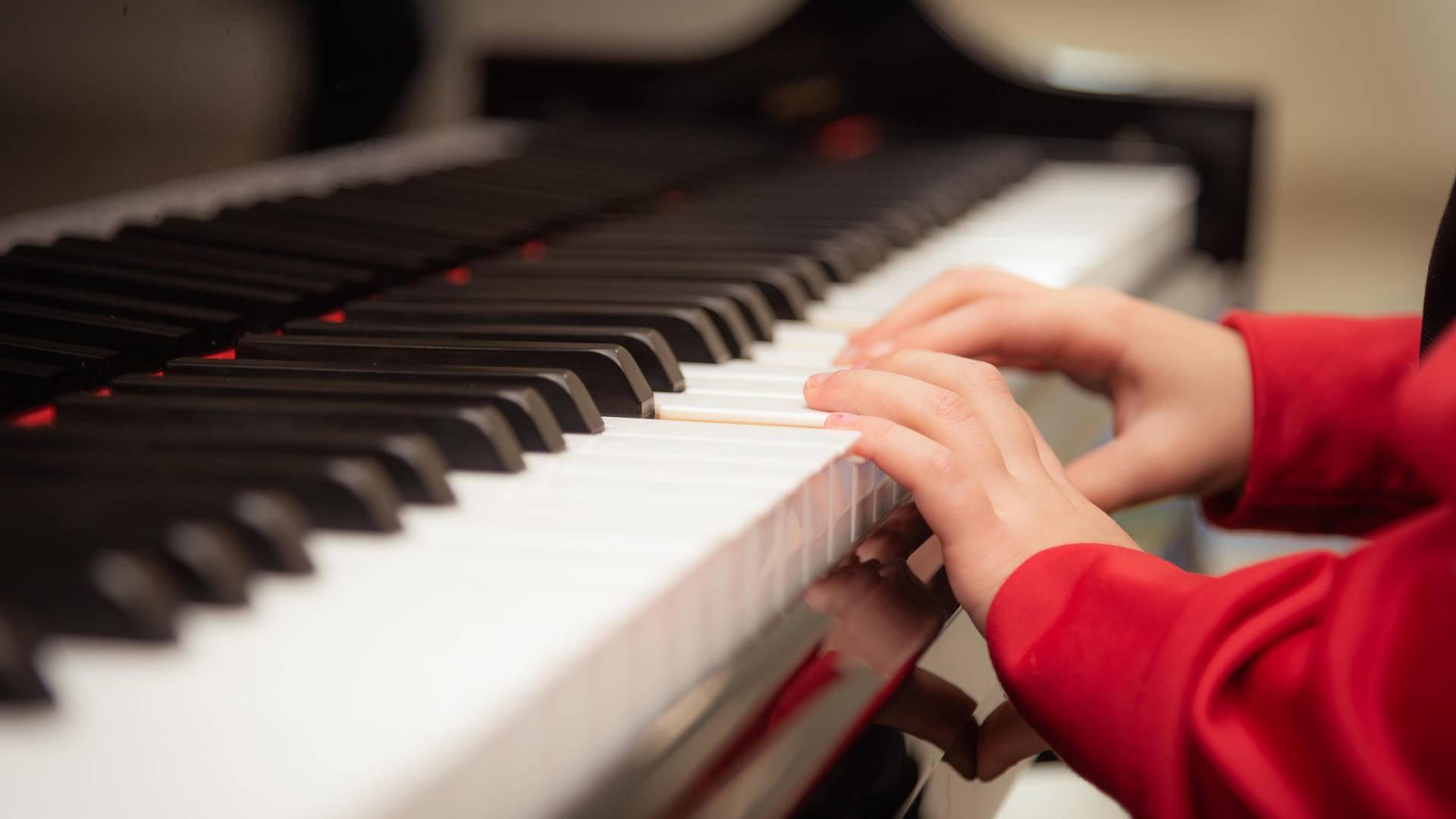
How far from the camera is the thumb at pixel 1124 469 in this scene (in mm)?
1030

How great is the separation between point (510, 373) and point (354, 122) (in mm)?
889

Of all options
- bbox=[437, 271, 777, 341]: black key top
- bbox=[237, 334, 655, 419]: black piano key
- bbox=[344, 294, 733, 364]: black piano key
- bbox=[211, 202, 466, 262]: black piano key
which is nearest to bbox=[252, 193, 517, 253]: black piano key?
bbox=[211, 202, 466, 262]: black piano key

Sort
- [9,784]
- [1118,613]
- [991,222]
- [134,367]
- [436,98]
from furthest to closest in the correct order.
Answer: [436,98]
[991,222]
[134,367]
[1118,613]
[9,784]

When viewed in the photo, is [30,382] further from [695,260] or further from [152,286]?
[695,260]

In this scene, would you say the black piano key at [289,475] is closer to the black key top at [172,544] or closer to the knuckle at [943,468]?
the black key top at [172,544]

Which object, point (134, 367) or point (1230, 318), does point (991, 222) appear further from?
point (134, 367)

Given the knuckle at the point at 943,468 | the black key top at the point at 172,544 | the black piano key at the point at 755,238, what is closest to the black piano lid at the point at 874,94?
the black piano key at the point at 755,238

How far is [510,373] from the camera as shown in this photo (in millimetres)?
755

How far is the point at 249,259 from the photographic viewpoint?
3.40 feet

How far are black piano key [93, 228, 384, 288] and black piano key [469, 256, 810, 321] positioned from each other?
0.09 metres

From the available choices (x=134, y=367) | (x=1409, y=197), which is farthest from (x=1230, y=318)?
(x=1409, y=197)

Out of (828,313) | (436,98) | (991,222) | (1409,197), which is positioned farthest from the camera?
(1409,197)

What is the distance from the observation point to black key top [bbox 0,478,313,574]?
0.51 meters

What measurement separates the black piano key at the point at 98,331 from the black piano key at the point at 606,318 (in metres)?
0.15
